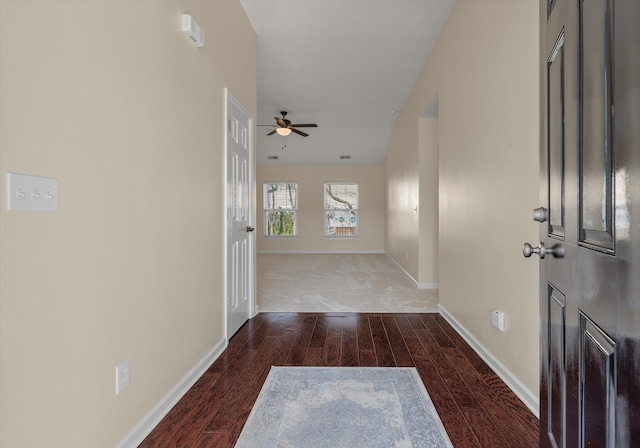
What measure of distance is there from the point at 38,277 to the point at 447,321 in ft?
10.1

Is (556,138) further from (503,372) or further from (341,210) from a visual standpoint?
(341,210)

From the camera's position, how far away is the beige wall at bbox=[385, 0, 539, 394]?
1.82 metres

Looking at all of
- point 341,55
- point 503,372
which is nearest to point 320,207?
point 341,55

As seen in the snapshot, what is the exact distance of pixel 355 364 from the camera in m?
2.29

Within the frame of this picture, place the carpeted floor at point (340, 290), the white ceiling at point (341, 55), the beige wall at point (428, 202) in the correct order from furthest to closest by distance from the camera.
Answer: the beige wall at point (428, 202) < the carpeted floor at point (340, 290) < the white ceiling at point (341, 55)

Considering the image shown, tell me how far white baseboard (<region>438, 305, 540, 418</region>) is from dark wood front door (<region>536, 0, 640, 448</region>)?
67 centimetres

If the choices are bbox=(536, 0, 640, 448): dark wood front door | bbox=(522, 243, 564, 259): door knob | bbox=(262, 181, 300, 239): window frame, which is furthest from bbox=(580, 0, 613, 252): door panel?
bbox=(262, 181, 300, 239): window frame

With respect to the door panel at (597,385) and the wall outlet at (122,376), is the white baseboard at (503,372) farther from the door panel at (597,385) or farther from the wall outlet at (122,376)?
the wall outlet at (122,376)

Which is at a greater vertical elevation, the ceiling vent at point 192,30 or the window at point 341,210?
the ceiling vent at point 192,30

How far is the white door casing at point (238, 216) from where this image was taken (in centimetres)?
271

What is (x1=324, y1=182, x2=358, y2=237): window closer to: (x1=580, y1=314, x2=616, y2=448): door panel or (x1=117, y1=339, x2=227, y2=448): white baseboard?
(x1=117, y1=339, x2=227, y2=448): white baseboard

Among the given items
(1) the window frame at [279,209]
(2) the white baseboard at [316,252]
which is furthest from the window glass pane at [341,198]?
(2) the white baseboard at [316,252]

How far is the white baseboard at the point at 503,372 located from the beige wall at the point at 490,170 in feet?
0.12

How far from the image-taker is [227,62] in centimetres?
267
